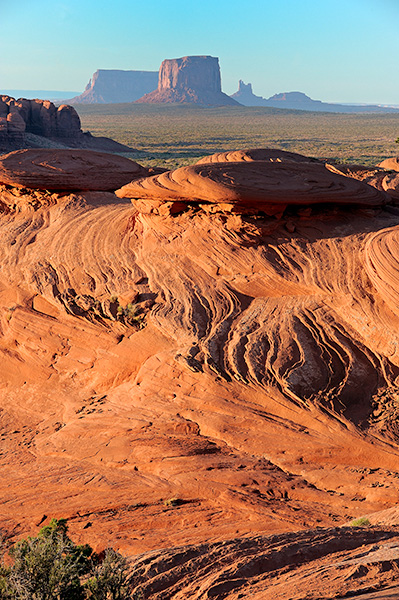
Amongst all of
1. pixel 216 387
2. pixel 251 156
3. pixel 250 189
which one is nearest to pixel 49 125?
pixel 251 156

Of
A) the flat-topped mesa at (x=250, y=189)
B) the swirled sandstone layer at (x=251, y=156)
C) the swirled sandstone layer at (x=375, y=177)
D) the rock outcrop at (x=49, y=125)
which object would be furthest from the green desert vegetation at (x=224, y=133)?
the flat-topped mesa at (x=250, y=189)

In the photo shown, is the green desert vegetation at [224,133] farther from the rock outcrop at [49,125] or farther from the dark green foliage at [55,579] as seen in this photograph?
the dark green foliage at [55,579]

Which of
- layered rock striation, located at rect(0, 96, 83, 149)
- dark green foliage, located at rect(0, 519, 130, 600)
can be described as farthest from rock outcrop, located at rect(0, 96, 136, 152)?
dark green foliage, located at rect(0, 519, 130, 600)

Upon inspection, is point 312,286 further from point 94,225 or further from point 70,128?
point 70,128

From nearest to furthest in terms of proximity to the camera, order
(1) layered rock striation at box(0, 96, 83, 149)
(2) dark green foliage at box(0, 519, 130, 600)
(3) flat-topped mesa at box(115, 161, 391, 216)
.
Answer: (2) dark green foliage at box(0, 519, 130, 600) < (3) flat-topped mesa at box(115, 161, 391, 216) < (1) layered rock striation at box(0, 96, 83, 149)

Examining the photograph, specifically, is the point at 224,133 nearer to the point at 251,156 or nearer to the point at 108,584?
the point at 251,156

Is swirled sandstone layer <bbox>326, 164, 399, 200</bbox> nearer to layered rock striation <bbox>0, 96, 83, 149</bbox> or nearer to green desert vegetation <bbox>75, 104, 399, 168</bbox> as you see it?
green desert vegetation <bbox>75, 104, 399, 168</bbox>

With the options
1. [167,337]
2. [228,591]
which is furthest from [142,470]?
[228,591]
